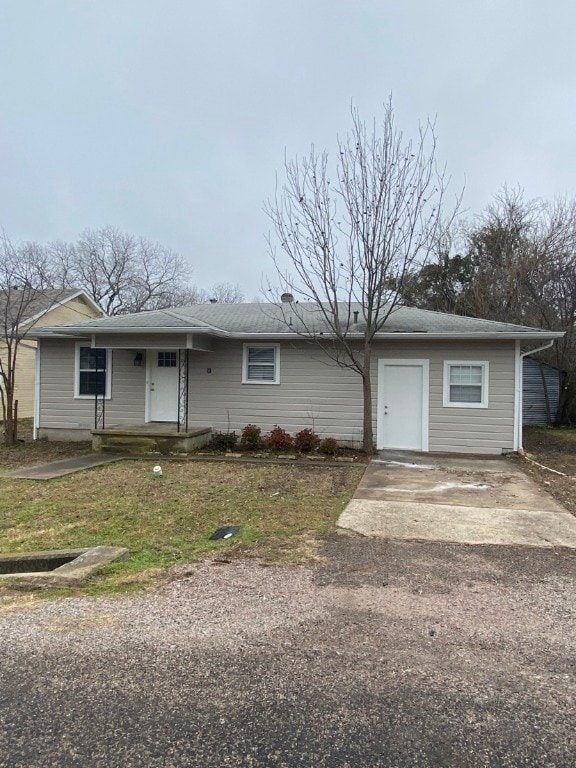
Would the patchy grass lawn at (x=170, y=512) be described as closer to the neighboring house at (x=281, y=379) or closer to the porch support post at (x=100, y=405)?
the neighboring house at (x=281, y=379)

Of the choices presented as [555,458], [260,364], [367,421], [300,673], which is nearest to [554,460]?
[555,458]

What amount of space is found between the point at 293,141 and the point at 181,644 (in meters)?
10.6

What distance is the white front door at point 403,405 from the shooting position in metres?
11.7

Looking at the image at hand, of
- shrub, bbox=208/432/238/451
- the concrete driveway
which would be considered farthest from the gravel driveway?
shrub, bbox=208/432/238/451

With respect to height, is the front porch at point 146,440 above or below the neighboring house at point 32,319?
below

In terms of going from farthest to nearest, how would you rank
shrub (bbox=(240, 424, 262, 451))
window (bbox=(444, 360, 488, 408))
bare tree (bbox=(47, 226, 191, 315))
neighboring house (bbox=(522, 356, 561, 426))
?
1. bare tree (bbox=(47, 226, 191, 315))
2. neighboring house (bbox=(522, 356, 561, 426))
3. shrub (bbox=(240, 424, 262, 451))
4. window (bbox=(444, 360, 488, 408))

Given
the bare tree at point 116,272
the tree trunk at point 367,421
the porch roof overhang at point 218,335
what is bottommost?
the tree trunk at point 367,421

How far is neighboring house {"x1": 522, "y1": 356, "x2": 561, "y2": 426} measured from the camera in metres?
18.4

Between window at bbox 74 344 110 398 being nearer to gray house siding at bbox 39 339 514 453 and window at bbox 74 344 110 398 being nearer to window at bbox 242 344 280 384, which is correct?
gray house siding at bbox 39 339 514 453

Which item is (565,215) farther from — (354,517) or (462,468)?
(354,517)

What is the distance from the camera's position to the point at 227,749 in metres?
2.17

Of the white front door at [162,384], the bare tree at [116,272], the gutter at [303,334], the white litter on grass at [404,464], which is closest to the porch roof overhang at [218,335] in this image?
the gutter at [303,334]

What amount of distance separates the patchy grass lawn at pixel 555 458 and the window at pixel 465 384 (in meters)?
1.68

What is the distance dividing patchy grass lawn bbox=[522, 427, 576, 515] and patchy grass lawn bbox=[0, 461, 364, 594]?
3030 millimetres
